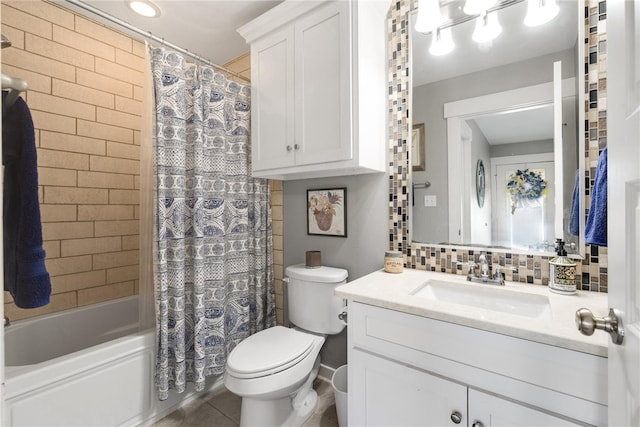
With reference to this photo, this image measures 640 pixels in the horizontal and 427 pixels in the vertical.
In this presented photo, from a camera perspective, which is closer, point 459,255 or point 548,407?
point 548,407

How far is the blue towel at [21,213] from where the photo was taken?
863mm

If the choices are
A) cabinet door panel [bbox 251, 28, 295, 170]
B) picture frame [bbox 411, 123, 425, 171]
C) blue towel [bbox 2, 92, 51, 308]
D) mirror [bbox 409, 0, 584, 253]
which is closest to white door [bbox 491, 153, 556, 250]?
mirror [bbox 409, 0, 584, 253]

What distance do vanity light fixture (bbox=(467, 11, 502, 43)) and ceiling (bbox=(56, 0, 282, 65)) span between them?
1164 mm

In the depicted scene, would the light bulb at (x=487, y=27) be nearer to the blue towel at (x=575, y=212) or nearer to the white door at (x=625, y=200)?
the blue towel at (x=575, y=212)

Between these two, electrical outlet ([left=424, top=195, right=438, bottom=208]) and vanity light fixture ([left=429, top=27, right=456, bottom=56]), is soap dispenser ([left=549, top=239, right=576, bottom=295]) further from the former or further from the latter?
vanity light fixture ([left=429, top=27, right=456, bottom=56])

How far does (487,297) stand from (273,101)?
61.3 inches

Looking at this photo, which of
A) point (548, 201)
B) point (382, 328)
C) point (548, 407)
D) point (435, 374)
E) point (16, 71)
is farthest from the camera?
point (16, 71)

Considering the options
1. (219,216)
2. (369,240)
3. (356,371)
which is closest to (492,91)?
(369,240)

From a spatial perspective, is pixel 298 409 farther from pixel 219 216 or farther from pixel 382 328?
pixel 219 216

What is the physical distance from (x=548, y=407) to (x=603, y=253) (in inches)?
27.6

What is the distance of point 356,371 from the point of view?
1209 mm

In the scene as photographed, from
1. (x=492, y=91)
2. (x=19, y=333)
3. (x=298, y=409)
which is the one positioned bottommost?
(x=298, y=409)

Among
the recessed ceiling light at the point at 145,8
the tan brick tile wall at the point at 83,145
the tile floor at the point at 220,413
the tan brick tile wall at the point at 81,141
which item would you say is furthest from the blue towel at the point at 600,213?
the tan brick tile wall at the point at 81,141

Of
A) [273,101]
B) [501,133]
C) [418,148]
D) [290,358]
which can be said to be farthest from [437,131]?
[290,358]
